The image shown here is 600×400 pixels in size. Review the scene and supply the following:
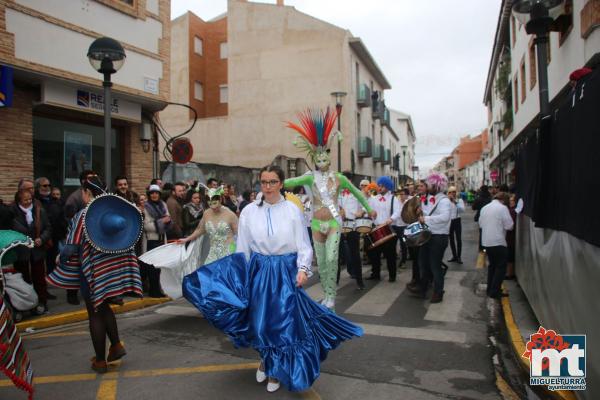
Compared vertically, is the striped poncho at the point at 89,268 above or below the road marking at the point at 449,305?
above

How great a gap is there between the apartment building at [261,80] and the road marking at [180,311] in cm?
1972

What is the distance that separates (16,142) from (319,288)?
6.66 metres

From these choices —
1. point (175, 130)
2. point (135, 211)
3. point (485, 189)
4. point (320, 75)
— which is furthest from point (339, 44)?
point (135, 211)

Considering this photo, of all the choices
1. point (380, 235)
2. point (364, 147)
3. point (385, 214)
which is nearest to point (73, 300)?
point (380, 235)

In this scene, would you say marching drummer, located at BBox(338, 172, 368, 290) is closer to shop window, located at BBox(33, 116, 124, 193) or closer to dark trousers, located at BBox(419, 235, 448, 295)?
dark trousers, located at BBox(419, 235, 448, 295)

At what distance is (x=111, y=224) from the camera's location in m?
4.36

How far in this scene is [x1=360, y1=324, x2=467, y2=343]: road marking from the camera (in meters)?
5.44

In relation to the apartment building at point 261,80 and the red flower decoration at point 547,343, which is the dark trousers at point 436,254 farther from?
the apartment building at point 261,80

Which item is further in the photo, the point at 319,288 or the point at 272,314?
the point at 319,288

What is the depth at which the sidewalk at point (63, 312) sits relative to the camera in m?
6.34

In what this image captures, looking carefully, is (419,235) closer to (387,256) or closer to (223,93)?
(387,256)

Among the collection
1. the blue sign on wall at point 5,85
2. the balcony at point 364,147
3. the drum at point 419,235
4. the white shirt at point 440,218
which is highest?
the balcony at point 364,147

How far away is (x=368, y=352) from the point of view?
195 inches

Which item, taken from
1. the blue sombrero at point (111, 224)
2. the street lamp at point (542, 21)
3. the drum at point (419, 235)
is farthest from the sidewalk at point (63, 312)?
the street lamp at point (542, 21)
